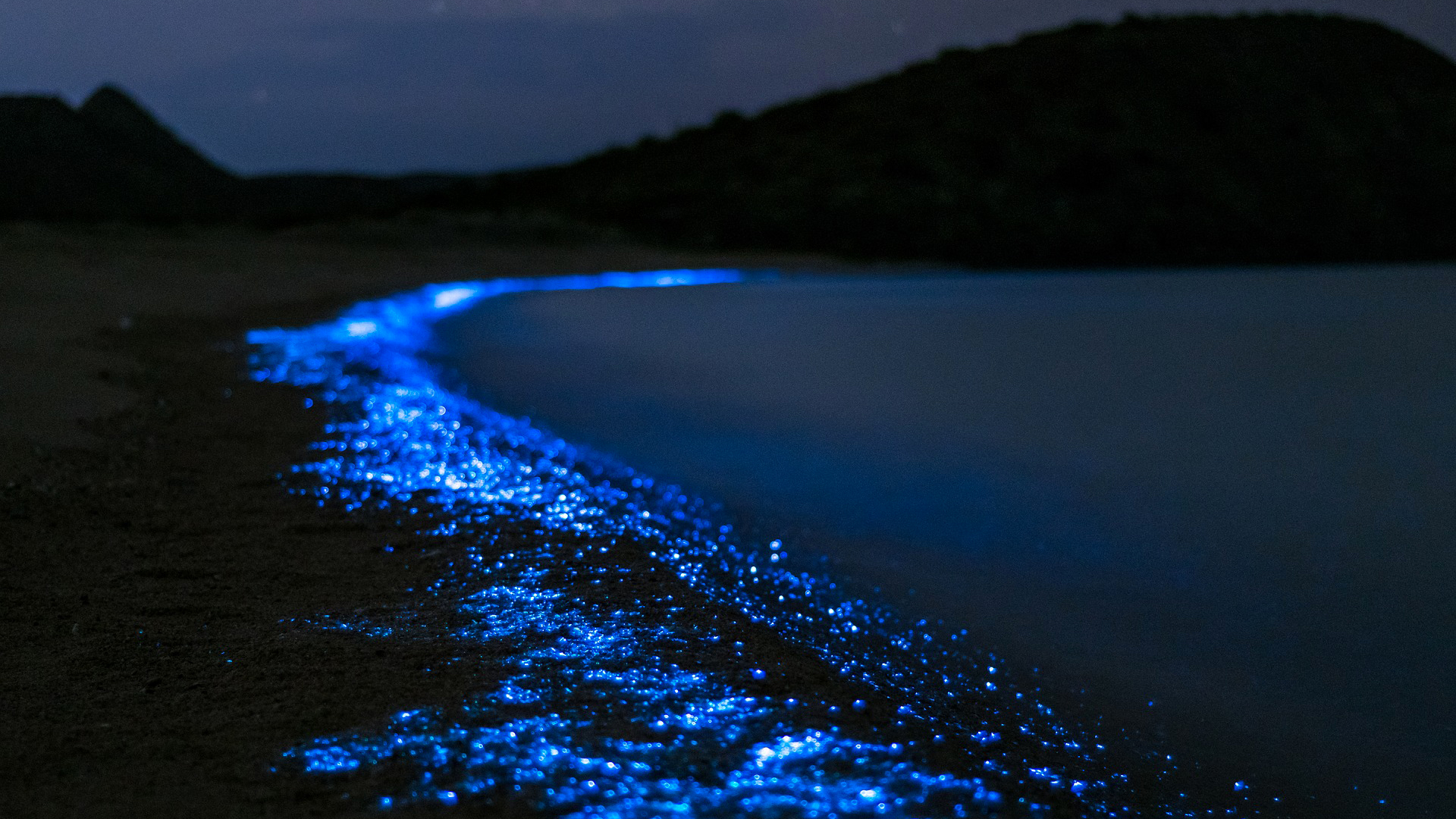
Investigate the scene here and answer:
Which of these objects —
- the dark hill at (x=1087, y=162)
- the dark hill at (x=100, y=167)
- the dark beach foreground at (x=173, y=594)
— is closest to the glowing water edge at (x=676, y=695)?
the dark beach foreground at (x=173, y=594)

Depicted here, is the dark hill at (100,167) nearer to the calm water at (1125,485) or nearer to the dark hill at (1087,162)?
the dark hill at (1087,162)

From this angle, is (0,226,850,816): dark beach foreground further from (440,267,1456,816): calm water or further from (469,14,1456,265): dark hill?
(469,14,1456,265): dark hill

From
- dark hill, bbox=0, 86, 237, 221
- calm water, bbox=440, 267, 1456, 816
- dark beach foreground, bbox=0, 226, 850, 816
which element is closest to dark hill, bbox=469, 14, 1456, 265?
dark hill, bbox=0, 86, 237, 221

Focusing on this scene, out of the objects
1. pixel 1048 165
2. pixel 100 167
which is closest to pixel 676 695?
pixel 1048 165

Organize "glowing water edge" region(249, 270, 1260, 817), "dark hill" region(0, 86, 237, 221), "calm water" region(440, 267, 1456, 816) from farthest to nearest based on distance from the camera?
1. "dark hill" region(0, 86, 237, 221)
2. "calm water" region(440, 267, 1456, 816)
3. "glowing water edge" region(249, 270, 1260, 817)

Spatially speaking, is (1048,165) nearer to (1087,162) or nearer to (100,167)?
(1087,162)

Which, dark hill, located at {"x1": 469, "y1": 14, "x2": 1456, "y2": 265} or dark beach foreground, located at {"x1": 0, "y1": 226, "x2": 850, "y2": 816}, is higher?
dark hill, located at {"x1": 469, "y1": 14, "x2": 1456, "y2": 265}
